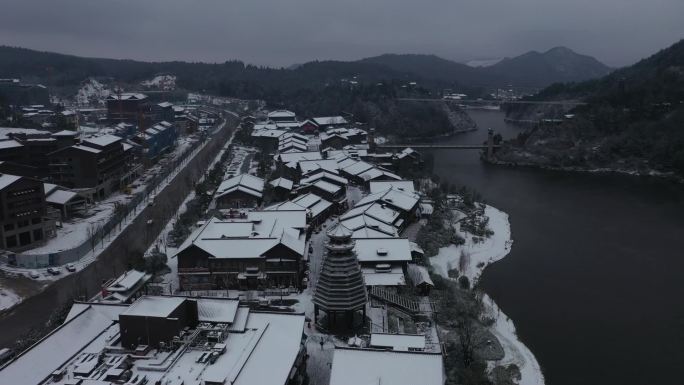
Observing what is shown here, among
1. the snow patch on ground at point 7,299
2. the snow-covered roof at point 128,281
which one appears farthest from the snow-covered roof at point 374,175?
the snow patch on ground at point 7,299

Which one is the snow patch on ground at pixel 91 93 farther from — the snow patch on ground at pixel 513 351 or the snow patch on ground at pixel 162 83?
the snow patch on ground at pixel 513 351

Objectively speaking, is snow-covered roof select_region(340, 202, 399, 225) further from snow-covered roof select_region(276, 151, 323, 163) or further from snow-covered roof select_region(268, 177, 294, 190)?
snow-covered roof select_region(276, 151, 323, 163)

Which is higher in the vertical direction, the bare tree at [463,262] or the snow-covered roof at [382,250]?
the snow-covered roof at [382,250]

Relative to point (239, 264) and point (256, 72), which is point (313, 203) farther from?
point (256, 72)

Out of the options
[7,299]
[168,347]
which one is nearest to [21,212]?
[7,299]

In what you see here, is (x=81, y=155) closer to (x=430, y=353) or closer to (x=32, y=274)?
(x=32, y=274)

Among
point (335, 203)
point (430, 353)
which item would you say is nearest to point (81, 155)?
point (335, 203)

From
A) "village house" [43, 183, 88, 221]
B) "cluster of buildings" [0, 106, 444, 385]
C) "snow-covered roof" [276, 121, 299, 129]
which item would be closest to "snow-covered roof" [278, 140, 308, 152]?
"snow-covered roof" [276, 121, 299, 129]
